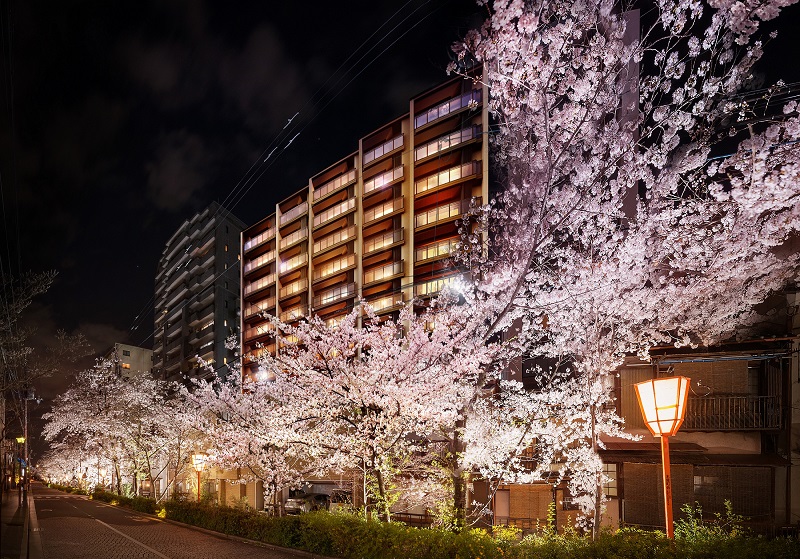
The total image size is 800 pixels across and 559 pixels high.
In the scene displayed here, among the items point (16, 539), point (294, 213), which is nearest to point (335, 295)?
point (294, 213)

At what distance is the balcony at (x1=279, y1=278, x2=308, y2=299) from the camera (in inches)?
2381

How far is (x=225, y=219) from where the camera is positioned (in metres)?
84.5

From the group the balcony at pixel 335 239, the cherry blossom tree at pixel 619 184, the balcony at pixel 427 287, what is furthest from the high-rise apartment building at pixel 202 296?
the cherry blossom tree at pixel 619 184

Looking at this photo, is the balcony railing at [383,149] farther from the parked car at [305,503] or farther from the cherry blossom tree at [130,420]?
the parked car at [305,503]

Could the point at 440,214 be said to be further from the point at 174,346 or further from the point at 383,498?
the point at 174,346

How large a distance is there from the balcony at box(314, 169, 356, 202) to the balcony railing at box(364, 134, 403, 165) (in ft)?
8.53

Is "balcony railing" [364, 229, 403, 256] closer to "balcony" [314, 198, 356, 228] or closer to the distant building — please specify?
"balcony" [314, 198, 356, 228]

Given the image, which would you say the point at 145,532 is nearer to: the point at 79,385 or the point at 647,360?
the point at 647,360

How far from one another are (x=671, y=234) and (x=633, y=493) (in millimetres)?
8358

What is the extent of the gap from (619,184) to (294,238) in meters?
52.0

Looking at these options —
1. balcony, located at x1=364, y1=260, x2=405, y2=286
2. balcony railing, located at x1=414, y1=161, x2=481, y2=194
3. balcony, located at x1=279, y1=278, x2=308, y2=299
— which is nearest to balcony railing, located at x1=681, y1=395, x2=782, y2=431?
balcony railing, located at x1=414, y1=161, x2=481, y2=194

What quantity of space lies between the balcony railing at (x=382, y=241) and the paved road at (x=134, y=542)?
2898 centimetres

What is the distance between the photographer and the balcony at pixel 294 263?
199 ft

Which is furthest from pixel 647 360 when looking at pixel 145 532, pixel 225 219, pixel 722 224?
pixel 225 219
